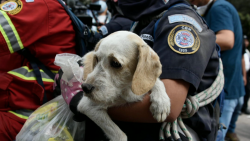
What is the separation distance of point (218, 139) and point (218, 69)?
68 centimetres

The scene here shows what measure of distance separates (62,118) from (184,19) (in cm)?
121

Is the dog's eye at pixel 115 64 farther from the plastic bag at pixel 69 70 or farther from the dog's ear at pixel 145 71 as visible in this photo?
the plastic bag at pixel 69 70

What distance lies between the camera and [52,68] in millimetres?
2045

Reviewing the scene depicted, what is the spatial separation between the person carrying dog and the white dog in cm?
8

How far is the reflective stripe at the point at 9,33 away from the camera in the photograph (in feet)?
5.66

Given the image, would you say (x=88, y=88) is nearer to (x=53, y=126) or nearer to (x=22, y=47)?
(x=53, y=126)

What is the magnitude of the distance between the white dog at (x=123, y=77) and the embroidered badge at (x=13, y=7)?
0.99 meters

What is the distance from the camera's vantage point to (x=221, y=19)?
2.73m

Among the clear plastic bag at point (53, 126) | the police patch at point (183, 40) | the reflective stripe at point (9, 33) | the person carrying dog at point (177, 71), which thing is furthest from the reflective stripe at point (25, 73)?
the police patch at point (183, 40)

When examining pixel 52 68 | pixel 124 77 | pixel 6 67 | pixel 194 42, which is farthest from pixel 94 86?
pixel 6 67

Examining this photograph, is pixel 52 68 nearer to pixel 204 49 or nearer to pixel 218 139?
pixel 204 49

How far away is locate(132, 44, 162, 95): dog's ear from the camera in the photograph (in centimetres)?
126

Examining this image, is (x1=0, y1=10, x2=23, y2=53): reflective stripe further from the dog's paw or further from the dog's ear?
the dog's paw

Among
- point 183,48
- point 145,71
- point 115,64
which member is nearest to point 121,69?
point 115,64
